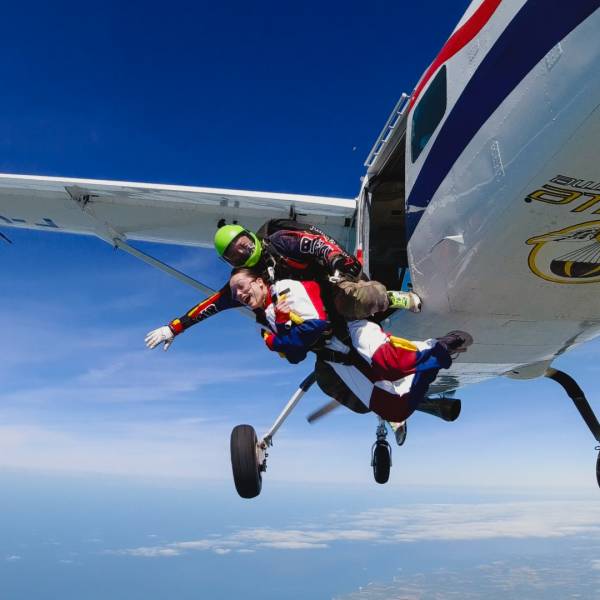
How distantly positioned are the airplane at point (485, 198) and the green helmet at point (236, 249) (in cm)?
139

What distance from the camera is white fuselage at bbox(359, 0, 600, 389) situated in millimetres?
2346

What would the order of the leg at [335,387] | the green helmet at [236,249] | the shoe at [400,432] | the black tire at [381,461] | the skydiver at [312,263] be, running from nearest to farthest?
the skydiver at [312,263] < the green helmet at [236,249] < the leg at [335,387] < the shoe at [400,432] < the black tire at [381,461]

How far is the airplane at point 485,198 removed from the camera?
95.6 inches

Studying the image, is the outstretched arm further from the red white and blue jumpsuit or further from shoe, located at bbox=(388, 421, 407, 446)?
shoe, located at bbox=(388, 421, 407, 446)

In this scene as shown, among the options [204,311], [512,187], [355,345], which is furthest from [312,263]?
[512,187]

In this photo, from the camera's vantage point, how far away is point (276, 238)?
414 centimetres

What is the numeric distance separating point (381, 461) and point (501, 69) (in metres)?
8.46

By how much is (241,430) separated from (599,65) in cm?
460

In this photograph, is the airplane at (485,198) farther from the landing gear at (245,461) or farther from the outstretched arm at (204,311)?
the outstretched arm at (204,311)

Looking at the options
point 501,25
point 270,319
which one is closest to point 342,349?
point 270,319

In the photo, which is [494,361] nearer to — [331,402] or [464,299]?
[464,299]

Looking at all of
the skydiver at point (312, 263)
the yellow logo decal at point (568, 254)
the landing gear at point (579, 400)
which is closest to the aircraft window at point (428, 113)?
the skydiver at point (312, 263)

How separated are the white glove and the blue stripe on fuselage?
8.81ft

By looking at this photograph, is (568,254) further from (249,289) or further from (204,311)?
(204,311)
